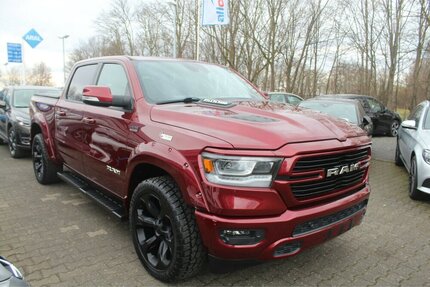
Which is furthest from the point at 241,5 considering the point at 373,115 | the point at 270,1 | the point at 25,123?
the point at 25,123

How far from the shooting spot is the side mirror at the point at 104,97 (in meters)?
3.27

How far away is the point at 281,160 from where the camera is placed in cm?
242

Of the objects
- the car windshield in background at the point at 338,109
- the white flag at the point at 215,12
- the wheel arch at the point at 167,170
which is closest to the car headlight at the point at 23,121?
the wheel arch at the point at 167,170

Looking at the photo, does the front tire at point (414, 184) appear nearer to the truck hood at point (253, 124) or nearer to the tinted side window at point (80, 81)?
the truck hood at point (253, 124)

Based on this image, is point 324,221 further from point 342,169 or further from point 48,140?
point 48,140

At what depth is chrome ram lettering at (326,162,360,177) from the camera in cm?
269

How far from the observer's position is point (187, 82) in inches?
149

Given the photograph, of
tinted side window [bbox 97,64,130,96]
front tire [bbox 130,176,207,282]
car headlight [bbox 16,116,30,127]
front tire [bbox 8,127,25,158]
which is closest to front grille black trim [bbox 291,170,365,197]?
front tire [bbox 130,176,207,282]

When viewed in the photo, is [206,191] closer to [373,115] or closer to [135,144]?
[135,144]

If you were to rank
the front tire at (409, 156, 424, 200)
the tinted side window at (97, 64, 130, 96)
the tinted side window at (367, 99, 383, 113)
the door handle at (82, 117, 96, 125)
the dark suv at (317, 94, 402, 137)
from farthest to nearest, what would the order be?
the tinted side window at (367, 99, 383, 113), the dark suv at (317, 94, 402, 137), the front tire at (409, 156, 424, 200), the door handle at (82, 117, 96, 125), the tinted side window at (97, 64, 130, 96)

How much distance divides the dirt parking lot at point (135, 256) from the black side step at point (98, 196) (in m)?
0.38

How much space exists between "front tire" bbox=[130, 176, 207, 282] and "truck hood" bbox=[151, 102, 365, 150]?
53cm

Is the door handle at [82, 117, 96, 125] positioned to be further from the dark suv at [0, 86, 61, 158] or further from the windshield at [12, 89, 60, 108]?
the windshield at [12, 89, 60, 108]

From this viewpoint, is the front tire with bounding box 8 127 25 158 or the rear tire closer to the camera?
the rear tire
